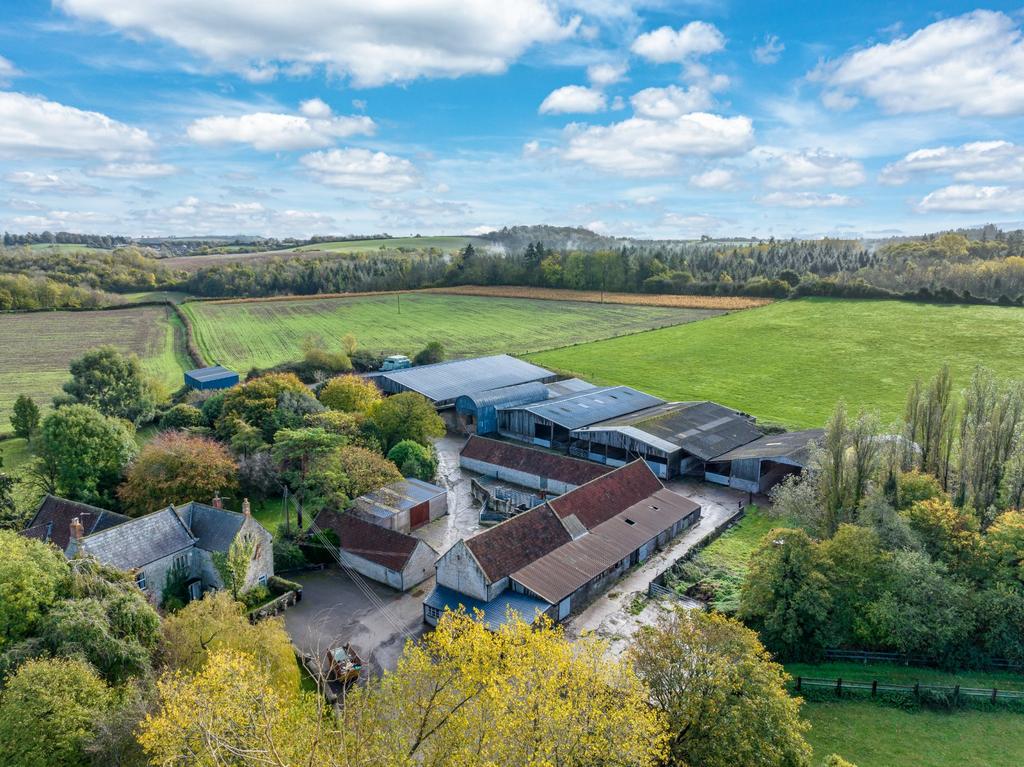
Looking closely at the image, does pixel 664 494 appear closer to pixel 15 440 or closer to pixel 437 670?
pixel 437 670

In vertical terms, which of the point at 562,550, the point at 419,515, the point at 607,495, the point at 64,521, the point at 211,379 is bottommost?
the point at 419,515

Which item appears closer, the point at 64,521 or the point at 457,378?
the point at 64,521

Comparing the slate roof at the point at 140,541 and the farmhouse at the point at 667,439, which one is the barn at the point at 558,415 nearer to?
the farmhouse at the point at 667,439

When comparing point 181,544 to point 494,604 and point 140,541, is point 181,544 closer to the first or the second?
point 140,541

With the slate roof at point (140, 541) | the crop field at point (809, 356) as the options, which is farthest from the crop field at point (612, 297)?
the slate roof at point (140, 541)

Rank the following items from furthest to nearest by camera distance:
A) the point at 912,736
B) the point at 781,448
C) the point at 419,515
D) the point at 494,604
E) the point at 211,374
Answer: the point at 211,374 → the point at 781,448 → the point at 419,515 → the point at 494,604 → the point at 912,736

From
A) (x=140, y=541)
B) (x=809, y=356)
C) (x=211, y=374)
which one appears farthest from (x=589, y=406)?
(x=211, y=374)
